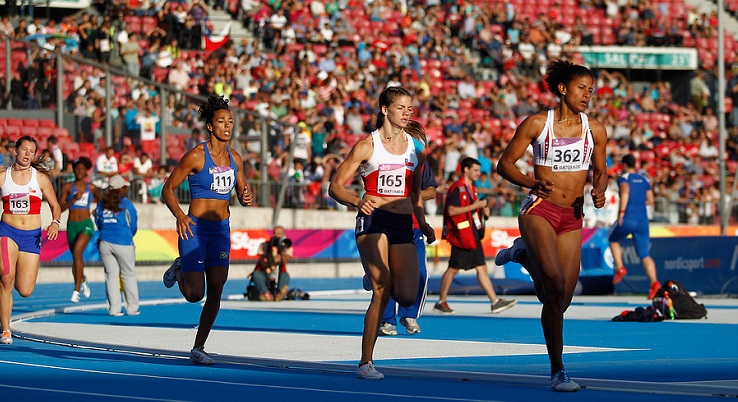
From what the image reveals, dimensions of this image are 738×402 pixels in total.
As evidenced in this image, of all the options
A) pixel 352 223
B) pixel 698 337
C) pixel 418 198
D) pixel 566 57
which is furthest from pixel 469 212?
pixel 566 57

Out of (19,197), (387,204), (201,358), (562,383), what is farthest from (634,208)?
(562,383)

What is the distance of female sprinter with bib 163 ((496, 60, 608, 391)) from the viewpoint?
9.02m

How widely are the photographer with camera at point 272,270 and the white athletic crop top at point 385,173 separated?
1254 centimetres

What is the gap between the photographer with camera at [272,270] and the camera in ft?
73.9

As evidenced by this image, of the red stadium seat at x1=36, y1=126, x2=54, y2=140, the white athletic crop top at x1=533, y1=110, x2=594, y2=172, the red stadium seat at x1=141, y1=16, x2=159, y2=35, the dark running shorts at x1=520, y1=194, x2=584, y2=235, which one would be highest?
the red stadium seat at x1=141, y1=16, x2=159, y2=35

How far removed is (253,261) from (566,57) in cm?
1699

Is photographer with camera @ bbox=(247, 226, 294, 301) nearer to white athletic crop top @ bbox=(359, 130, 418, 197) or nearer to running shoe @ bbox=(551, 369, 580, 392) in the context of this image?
white athletic crop top @ bbox=(359, 130, 418, 197)

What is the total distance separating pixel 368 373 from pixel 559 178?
6.17 feet

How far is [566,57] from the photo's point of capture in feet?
143

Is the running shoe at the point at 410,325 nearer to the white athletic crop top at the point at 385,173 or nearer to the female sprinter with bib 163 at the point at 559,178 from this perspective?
the white athletic crop top at the point at 385,173

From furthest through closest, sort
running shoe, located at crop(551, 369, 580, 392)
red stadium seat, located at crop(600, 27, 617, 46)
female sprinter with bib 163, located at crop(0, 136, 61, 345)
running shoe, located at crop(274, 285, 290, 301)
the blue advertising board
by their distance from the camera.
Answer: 1. red stadium seat, located at crop(600, 27, 617, 46)
2. running shoe, located at crop(274, 285, 290, 301)
3. the blue advertising board
4. female sprinter with bib 163, located at crop(0, 136, 61, 345)
5. running shoe, located at crop(551, 369, 580, 392)

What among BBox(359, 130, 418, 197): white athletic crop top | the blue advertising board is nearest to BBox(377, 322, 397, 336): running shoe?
BBox(359, 130, 418, 197): white athletic crop top

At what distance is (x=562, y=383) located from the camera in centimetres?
850

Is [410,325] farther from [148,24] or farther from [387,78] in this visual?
[387,78]
